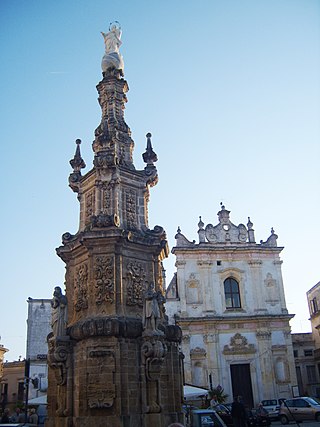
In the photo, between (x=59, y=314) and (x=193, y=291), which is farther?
(x=193, y=291)

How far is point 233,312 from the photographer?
111 feet

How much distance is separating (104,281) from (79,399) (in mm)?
2794

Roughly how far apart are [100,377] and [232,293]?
A: 2481cm

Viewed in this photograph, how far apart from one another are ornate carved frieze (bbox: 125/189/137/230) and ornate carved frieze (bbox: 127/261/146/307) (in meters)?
1.28

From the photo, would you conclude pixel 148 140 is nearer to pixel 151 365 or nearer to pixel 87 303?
pixel 87 303

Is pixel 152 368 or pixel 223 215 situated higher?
pixel 223 215

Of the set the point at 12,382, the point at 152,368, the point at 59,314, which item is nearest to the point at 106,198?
the point at 59,314

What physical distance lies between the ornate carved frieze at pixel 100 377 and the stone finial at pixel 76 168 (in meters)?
5.34

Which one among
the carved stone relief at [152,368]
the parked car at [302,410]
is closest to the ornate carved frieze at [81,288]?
the carved stone relief at [152,368]

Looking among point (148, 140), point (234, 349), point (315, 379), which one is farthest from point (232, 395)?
point (148, 140)

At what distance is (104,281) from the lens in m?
11.9

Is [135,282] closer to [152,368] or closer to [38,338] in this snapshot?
[152,368]

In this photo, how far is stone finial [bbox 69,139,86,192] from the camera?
47.6 ft

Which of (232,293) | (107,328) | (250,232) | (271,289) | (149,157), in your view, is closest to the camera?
(107,328)
